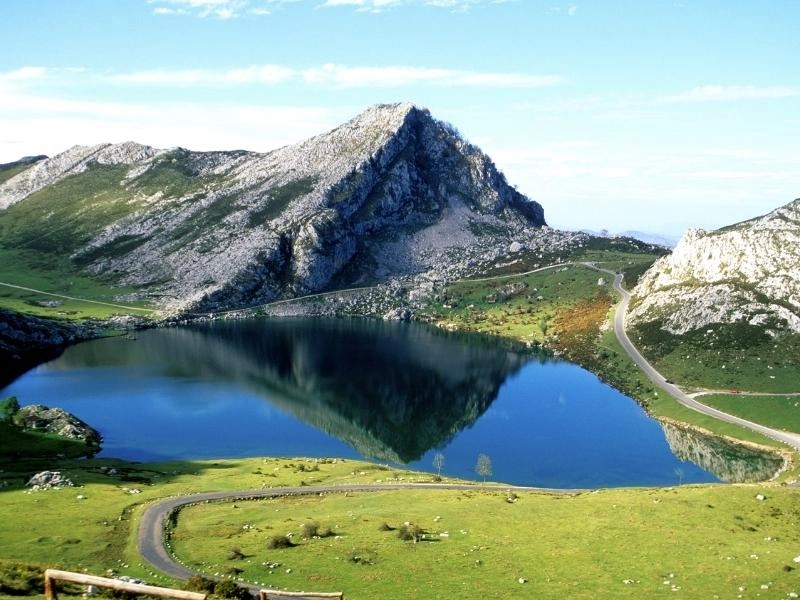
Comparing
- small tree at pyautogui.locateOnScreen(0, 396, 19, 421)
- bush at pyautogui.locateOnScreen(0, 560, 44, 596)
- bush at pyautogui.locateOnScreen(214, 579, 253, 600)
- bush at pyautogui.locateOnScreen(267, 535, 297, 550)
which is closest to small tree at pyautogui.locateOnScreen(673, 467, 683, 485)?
bush at pyautogui.locateOnScreen(267, 535, 297, 550)

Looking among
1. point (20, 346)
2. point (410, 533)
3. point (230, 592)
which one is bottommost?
point (20, 346)

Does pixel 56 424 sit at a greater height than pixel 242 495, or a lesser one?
lesser

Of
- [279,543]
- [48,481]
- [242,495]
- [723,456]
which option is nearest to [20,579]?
[279,543]

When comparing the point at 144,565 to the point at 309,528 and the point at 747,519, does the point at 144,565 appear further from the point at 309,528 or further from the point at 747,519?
the point at 747,519

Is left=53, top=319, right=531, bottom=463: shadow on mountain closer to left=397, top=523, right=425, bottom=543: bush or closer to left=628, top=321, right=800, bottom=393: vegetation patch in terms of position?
left=628, top=321, right=800, bottom=393: vegetation patch

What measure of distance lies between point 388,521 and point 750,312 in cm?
14014

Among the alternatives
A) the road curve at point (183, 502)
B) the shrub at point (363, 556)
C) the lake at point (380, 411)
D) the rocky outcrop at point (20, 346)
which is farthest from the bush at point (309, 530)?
the rocky outcrop at point (20, 346)

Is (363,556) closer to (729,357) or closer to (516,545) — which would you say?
(516,545)

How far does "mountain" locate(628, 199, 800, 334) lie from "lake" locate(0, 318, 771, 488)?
109 feet

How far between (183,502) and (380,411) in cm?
7610

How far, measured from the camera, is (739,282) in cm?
17462

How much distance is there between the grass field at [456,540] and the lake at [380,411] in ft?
121

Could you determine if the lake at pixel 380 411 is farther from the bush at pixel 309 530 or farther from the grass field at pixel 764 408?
the bush at pixel 309 530

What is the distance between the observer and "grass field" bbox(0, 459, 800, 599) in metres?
42.4
